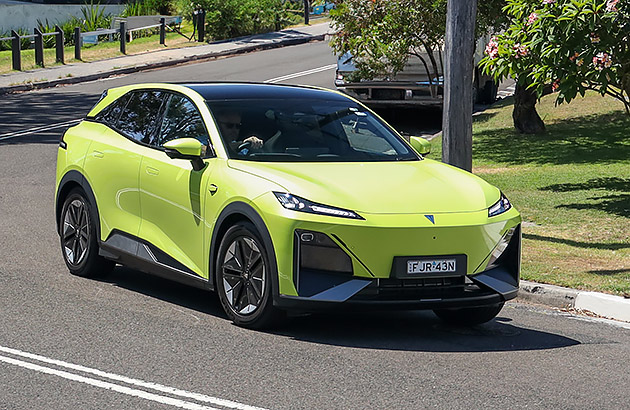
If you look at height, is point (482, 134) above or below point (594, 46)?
below

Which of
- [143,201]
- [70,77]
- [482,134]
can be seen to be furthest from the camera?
[70,77]

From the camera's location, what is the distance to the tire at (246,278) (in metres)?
7.00

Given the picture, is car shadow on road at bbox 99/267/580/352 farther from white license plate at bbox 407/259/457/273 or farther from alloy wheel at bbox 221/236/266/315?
white license plate at bbox 407/259/457/273

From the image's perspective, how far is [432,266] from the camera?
269 inches

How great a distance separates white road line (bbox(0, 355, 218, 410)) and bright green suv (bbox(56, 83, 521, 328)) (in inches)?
53.1

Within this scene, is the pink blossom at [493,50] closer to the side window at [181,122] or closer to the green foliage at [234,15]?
the side window at [181,122]

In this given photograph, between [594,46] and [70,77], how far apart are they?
2123cm

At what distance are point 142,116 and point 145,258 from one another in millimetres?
1245

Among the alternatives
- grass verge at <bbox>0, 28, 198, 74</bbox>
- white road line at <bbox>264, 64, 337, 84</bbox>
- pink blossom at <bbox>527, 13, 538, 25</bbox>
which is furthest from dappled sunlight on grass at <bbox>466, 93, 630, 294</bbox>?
grass verge at <bbox>0, 28, 198, 74</bbox>

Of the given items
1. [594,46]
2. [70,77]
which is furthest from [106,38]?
[594,46]

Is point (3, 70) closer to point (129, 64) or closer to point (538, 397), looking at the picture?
point (129, 64)

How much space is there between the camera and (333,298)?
674cm

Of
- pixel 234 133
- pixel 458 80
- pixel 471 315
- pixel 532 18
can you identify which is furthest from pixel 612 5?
pixel 234 133

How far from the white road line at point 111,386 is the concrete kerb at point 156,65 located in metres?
22.7
